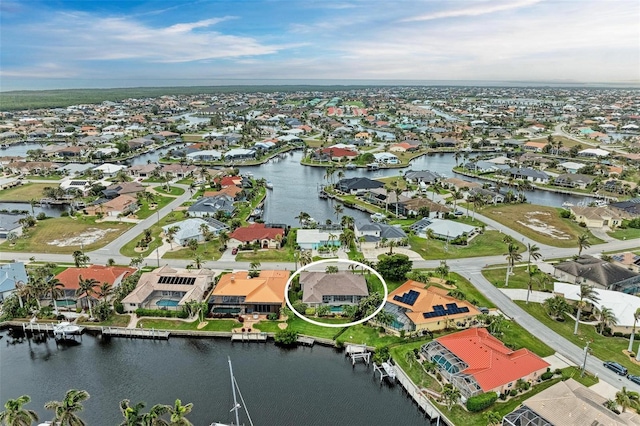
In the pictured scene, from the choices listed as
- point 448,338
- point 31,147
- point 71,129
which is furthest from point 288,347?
point 71,129

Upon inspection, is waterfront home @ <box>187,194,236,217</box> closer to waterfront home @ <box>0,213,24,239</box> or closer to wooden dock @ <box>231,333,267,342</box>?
waterfront home @ <box>0,213,24,239</box>

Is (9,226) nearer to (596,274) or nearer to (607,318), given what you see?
(607,318)

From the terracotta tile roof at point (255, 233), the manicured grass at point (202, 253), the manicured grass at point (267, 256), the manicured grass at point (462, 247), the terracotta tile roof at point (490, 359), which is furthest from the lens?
the terracotta tile roof at point (255, 233)

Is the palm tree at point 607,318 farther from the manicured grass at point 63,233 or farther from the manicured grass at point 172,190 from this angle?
the manicured grass at point 172,190

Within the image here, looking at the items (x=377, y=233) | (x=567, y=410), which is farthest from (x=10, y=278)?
(x=567, y=410)

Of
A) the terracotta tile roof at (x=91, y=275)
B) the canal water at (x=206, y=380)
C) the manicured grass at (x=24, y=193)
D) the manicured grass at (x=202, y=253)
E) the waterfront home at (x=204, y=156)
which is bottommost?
the canal water at (x=206, y=380)

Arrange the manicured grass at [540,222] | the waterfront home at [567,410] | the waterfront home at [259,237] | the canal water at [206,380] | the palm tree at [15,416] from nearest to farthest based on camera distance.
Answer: the palm tree at [15,416] < the waterfront home at [567,410] < the canal water at [206,380] < the waterfront home at [259,237] < the manicured grass at [540,222]

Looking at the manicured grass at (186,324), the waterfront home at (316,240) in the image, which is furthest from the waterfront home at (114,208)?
the manicured grass at (186,324)
